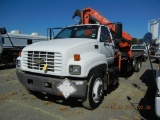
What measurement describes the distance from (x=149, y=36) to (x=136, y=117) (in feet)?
6.59

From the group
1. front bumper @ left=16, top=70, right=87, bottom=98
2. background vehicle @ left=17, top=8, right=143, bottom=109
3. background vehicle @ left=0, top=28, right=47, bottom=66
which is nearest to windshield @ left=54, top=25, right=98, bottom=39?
background vehicle @ left=17, top=8, right=143, bottom=109

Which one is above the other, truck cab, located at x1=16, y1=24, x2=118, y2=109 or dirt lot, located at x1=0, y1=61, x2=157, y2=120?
truck cab, located at x1=16, y1=24, x2=118, y2=109

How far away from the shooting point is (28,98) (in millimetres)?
5770

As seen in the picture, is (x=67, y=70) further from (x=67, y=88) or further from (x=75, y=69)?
(x=67, y=88)

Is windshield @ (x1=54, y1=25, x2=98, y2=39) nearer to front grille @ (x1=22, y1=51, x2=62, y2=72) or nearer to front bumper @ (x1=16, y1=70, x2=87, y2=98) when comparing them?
front grille @ (x1=22, y1=51, x2=62, y2=72)

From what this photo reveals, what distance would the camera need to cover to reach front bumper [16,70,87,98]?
427 cm

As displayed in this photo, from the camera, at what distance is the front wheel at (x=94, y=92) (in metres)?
4.59

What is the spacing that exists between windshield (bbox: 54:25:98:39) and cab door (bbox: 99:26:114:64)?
27 centimetres

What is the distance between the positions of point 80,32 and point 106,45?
98 centimetres

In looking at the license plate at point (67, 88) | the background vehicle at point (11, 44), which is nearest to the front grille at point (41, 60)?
the license plate at point (67, 88)

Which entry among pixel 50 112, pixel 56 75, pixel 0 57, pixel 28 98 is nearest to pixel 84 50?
pixel 56 75

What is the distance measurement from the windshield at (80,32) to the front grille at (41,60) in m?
1.81

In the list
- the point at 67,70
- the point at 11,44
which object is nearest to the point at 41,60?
the point at 67,70

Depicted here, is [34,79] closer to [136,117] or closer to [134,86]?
[136,117]
